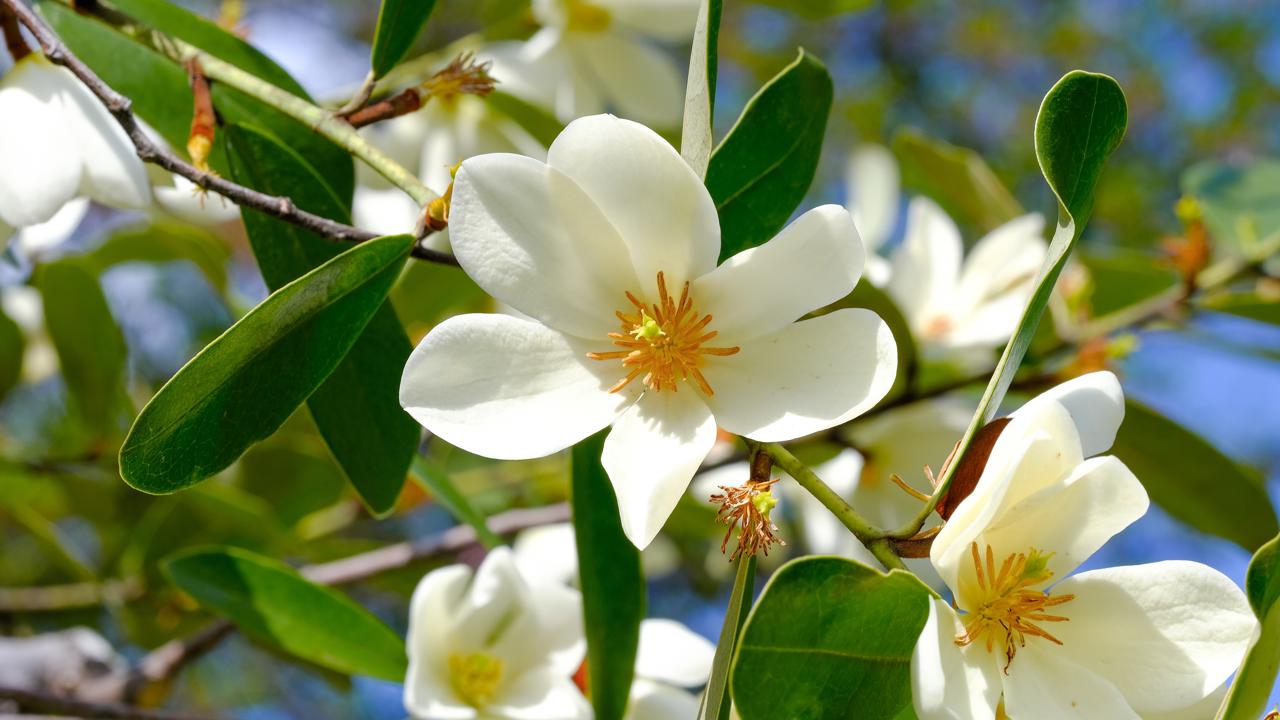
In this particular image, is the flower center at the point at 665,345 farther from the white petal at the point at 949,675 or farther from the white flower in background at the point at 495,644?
the white flower in background at the point at 495,644

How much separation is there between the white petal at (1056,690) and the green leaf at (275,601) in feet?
2.04

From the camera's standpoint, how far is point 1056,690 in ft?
2.39

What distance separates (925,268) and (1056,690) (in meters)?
0.89

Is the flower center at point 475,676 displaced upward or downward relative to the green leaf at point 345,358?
downward

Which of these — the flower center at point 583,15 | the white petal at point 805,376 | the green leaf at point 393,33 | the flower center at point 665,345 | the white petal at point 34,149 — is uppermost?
the flower center at point 583,15

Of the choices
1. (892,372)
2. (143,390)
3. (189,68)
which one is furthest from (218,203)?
(143,390)

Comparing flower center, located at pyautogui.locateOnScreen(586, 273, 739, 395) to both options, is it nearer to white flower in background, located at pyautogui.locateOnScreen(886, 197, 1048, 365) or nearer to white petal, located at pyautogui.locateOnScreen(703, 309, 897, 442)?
white petal, located at pyautogui.locateOnScreen(703, 309, 897, 442)

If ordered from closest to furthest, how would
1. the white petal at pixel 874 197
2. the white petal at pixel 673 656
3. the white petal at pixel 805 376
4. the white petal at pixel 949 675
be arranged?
the white petal at pixel 949 675
the white petal at pixel 805 376
the white petal at pixel 673 656
the white petal at pixel 874 197

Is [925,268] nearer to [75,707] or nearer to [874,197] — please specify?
[874,197]

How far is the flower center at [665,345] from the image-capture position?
0.82 meters

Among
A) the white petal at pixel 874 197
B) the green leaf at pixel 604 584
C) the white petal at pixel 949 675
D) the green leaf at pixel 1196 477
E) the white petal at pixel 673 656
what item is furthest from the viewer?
the white petal at pixel 874 197

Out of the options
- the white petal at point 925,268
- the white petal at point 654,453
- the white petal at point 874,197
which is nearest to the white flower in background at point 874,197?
the white petal at point 874,197

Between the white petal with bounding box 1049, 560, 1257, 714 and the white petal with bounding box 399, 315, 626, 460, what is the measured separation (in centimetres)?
34

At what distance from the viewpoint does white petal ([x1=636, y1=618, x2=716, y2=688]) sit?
1.12m
